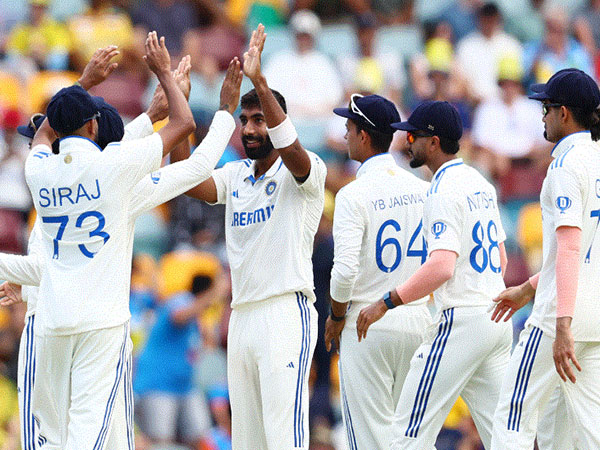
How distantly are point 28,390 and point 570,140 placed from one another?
3.60 m

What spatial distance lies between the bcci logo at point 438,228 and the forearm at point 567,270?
0.90 metres

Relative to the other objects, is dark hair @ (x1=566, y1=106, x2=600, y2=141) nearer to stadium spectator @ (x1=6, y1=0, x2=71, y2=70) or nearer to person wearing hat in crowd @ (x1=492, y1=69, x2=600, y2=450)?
person wearing hat in crowd @ (x1=492, y1=69, x2=600, y2=450)

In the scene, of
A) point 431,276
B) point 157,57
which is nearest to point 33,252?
point 157,57

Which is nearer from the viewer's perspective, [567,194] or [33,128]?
[567,194]

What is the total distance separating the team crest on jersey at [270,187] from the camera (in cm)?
732

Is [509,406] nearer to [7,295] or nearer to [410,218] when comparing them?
[410,218]

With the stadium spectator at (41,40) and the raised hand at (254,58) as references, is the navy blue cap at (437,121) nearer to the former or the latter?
the raised hand at (254,58)

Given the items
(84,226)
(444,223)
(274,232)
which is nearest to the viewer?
(84,226)

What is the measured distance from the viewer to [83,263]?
6.41 m

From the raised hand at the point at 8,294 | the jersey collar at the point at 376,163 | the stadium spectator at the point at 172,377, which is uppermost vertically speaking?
the jersey collar at the point at 376,163

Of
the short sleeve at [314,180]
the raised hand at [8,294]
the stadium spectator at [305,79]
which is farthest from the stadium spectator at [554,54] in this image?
the raised hand at [8,294]

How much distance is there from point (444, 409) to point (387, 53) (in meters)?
9.21

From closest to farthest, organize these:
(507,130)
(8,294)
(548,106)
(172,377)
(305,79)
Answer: (548,106) < (8,294) < (172,377) < (507,130) < (305,79)

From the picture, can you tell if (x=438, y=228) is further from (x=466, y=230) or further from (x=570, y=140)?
(x=570, y=140)
